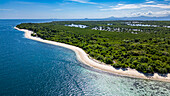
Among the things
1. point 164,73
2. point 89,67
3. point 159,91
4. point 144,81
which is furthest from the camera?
point 89,67

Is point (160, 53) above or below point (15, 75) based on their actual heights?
above

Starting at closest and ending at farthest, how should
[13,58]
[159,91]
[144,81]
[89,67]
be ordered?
[159,91] < [144,81] < [89,67] < [13,58]

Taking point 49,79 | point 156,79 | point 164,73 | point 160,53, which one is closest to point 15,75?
point 49,79

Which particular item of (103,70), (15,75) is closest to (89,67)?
Answer: (103,70)

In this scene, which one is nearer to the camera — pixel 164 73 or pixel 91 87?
pixel 91 87

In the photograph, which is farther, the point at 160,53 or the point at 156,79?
the point at 160,53

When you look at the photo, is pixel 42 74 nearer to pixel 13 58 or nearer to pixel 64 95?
pixel 64 95

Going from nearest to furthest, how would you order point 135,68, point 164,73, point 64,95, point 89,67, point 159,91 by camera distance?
point 64,95 → point 159,91 → point 164,73 → point 135,68 → point 89,67

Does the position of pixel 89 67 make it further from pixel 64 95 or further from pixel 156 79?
pixel 156 79

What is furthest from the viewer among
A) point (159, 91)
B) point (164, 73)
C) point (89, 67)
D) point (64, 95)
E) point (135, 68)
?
point (89, 67)
